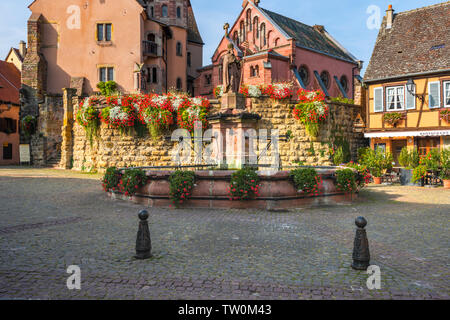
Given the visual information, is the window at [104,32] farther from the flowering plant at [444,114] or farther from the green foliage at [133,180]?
the flowering plant at [444,114]

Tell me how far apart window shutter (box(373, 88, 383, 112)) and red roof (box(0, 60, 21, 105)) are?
111 ft

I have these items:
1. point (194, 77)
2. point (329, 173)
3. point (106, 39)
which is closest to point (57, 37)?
point (106, 39)

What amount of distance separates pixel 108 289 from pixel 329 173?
763cm

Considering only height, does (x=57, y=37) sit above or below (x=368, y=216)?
above

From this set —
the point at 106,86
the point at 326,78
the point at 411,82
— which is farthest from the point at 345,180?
the point at 326,78

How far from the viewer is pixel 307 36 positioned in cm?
3666

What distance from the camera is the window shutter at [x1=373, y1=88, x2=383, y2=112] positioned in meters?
22.3

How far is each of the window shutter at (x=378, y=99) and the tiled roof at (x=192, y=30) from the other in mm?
24704

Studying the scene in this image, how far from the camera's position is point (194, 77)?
130 feet

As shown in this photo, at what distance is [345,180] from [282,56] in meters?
22.7

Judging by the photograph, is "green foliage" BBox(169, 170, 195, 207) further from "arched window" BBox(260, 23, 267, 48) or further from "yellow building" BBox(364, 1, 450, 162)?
"arched window" BBox(260, 23, 267, 48)

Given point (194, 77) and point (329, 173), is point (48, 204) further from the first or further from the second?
point (194, 77)

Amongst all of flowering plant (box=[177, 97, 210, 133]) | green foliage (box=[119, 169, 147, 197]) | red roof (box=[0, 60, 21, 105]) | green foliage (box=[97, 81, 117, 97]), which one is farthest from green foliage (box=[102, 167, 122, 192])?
red roof (box=[0, 60, 21, 105])

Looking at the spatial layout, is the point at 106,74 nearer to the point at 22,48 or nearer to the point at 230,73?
the point at 230,73
